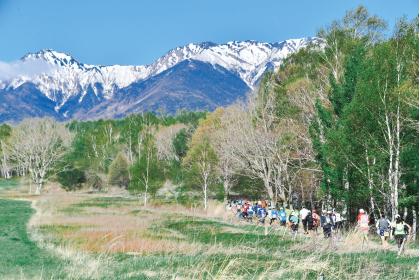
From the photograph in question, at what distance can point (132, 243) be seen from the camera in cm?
3127

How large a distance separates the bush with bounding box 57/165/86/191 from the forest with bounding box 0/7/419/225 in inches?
7.8

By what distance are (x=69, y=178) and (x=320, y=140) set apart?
70.1 meters

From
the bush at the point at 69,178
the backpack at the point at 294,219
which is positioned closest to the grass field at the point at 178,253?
the backpack at the point at 294,219

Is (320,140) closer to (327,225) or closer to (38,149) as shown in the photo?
(327,225)

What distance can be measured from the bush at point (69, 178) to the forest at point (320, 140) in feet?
0.65

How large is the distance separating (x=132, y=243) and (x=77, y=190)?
7769 cm

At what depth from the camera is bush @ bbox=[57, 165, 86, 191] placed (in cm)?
10488

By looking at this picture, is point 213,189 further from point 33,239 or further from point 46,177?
point 46,177

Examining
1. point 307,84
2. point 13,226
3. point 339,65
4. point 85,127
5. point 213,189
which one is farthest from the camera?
point 85,127

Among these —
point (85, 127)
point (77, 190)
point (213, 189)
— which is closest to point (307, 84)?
point (213, 189)

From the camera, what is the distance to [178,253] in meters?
27.2

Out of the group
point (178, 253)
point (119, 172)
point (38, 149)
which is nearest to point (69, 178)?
point (38, 149)

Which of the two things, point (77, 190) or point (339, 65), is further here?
point (77, 190)

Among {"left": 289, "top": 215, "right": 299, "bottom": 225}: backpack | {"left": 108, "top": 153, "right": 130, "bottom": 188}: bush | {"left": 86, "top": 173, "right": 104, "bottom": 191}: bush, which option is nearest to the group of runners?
{"left": 289, "top": 215, "right": 299, "bottom": 225}: backpack
